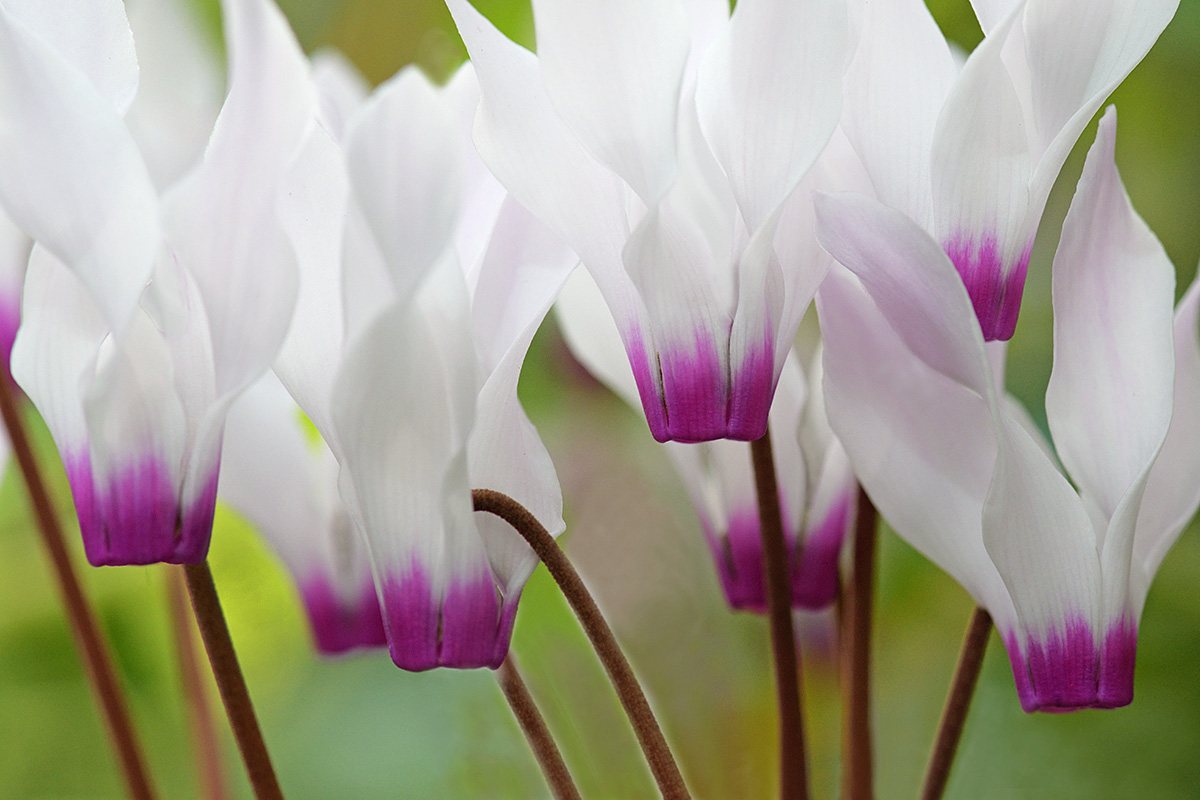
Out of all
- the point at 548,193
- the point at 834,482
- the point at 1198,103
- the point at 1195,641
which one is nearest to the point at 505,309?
the point at 548,193

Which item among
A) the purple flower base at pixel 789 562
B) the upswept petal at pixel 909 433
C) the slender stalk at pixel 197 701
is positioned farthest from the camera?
the slender stalk at pixel 197 701

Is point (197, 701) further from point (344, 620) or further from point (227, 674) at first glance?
point (227, 674)

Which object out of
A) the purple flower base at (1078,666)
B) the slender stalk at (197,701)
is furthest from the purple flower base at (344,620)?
the purple flower base at (1078,666)

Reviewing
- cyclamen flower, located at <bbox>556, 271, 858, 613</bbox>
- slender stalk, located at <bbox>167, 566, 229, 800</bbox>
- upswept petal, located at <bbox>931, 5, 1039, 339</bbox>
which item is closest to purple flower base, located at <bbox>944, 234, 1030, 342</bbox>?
upswept petal, located at <bbox>931, 5, 1039, 339</bbox>

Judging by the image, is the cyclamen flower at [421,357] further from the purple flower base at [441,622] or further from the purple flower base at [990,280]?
the purple flower base at [990,280]

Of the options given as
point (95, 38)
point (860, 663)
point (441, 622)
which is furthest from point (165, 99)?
point (860, 663)

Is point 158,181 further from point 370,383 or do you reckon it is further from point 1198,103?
point 1198,103
